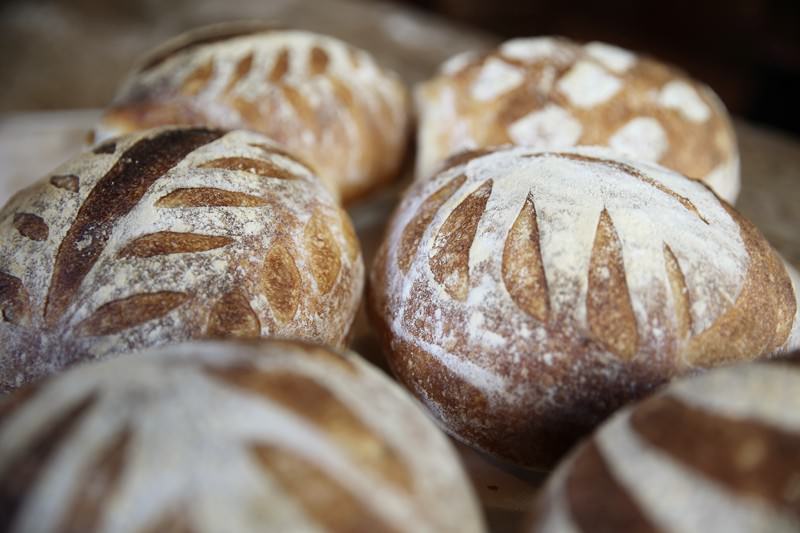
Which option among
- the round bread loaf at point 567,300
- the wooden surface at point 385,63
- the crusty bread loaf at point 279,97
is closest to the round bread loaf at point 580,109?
the crusty bread loaf at point 279,97

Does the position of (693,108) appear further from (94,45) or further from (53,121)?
(94,45)

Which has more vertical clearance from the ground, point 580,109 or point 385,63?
point 580,109

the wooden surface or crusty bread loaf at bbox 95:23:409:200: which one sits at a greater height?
crusty bread loaf at bbox 95:23:409:200

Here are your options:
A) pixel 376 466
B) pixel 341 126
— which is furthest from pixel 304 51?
pixel 376 466

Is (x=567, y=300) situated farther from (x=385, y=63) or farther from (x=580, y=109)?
(x=385, y=63)

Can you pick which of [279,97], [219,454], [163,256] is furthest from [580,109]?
[219,454]

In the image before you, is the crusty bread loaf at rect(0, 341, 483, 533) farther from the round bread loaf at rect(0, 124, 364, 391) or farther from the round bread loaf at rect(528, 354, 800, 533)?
the round bread loaf at rect(0, 124, 364, 391)

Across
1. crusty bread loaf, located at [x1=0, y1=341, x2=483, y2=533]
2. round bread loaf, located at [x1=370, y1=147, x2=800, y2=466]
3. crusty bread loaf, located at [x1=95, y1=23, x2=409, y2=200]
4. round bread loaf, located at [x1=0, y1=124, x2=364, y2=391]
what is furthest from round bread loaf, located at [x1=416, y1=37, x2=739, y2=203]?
crusty bread loaf, located at [x1=0, y1=341, x2=483, y2=533]
